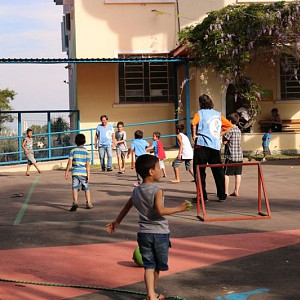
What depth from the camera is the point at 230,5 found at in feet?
79.0

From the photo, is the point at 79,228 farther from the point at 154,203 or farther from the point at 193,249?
the point at 154,203

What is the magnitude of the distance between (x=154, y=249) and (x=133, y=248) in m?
2.74

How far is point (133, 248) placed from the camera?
29.6 feet

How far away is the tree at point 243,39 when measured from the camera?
23359mm

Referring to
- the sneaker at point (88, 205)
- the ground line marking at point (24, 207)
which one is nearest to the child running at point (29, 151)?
the ground line marking at point (24, 207)

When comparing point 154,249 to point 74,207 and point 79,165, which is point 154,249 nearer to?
point 74,207

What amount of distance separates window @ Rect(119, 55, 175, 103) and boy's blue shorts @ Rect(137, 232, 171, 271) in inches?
802

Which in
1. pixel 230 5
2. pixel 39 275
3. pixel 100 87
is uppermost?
pixel 230 5

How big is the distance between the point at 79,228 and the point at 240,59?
1443 centimetres

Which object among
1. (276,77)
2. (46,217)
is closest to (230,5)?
(276,77)

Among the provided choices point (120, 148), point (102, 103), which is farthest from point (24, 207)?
point (102, 103)

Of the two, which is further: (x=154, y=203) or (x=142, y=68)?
(x=142, y=68)

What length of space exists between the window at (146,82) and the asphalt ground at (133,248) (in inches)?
462

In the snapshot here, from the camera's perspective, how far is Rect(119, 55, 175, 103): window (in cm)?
2661
